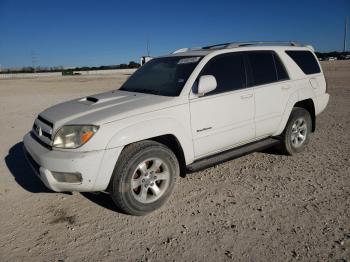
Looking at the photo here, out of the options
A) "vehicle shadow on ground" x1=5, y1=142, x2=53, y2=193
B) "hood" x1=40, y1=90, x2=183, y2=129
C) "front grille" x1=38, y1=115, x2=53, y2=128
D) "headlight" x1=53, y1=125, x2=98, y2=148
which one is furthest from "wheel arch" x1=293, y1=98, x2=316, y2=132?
"vehicle shadow on ground" x1=5, y1=142, x2=53, y2=193

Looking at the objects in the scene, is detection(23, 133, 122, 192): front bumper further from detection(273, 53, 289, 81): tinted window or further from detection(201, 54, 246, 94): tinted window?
detection(273, 53, 289, 81): tinted window

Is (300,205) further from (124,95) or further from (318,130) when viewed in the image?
(318,130)

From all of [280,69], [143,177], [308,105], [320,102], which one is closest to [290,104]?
[280,69]

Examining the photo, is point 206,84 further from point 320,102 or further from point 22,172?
point 22,172

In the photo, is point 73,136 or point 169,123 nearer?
point 73,136

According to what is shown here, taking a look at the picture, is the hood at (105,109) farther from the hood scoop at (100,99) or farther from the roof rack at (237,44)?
the roof rack at (237,44)

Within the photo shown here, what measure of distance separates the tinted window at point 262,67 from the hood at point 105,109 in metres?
1.53

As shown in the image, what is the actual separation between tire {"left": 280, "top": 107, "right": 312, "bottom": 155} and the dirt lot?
30cm

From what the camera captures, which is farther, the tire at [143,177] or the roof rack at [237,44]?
the roof rack at [237,44]

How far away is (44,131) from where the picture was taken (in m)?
3.67

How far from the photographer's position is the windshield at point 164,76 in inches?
158

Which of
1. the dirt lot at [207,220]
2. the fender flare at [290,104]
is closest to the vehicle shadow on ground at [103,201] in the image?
the dirt lot at [207,220]

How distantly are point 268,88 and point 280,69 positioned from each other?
1.82 feet

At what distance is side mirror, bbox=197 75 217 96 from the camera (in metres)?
3.72
